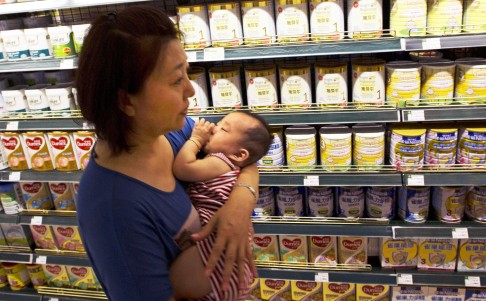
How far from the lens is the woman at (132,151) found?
811mm

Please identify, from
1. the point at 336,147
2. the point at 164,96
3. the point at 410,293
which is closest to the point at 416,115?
the point at 336,147

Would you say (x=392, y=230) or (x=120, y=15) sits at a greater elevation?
(x=120, y=15)

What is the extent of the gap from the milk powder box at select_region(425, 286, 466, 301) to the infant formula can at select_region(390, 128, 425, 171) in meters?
0.81

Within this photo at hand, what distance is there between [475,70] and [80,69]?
180cm

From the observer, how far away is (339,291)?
2.57 meters

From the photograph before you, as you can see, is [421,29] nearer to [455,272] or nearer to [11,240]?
[455,272]

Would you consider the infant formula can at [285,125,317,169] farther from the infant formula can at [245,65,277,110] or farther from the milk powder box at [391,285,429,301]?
the milk powder box at [391,285,429,301]

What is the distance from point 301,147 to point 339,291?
1.00 metres

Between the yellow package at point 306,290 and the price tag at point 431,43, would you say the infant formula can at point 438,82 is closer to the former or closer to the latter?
the price tag at point 431,43

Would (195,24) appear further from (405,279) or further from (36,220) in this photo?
(405,279)

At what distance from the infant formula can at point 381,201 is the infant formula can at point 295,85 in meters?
0.62

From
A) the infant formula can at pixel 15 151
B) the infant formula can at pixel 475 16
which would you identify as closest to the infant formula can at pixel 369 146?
the infant formula can at pixel 475 16

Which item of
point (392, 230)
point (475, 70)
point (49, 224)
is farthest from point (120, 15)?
point (49, 224)

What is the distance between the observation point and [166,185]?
3.19ft
